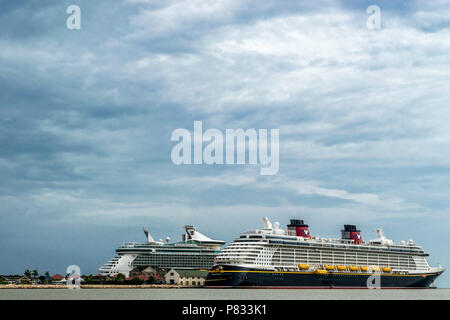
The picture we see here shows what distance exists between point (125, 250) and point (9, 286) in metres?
34.4

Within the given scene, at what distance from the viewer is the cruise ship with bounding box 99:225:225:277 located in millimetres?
144000

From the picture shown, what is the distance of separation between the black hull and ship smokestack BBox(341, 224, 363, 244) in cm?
1024

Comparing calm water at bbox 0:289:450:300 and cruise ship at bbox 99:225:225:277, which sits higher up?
cruise ship at bbox 99:225:225:277

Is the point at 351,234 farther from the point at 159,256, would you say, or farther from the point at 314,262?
the point at 159,256

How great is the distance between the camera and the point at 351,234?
12112 centimetres

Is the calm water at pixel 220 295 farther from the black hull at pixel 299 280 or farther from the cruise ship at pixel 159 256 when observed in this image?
the cruise ship at pixel 159 256

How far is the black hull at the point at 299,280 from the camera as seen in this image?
89.5 m

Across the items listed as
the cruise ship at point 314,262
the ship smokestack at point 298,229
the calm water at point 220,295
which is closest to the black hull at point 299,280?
the cruise ship at point 314,262

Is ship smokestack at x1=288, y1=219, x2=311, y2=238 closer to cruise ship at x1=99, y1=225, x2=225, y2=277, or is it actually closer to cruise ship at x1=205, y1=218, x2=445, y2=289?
cruise ship at x1=205, y1=218, x2=445, y2=289

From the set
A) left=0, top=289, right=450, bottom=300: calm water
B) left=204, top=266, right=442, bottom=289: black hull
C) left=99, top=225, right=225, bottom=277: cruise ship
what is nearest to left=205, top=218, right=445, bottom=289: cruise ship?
left=204, top=266, right=442, bottom=289: black hull

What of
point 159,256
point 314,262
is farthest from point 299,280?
point 159,256
